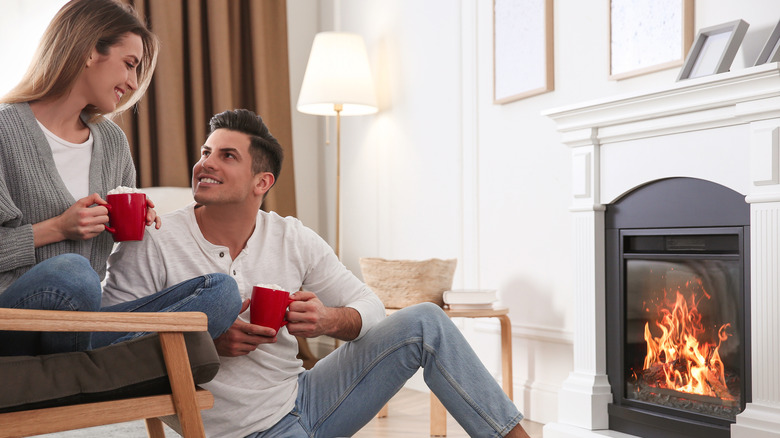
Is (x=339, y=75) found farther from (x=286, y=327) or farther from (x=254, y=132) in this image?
(x=286, y=327)

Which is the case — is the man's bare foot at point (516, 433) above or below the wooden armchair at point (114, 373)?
below

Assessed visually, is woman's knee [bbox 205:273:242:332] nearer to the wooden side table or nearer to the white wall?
the wooden side table

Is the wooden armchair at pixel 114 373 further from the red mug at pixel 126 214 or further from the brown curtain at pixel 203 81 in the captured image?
the brown curtain at pixel 203 81

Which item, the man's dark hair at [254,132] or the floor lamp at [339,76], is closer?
the man's dark hair at [254,132]

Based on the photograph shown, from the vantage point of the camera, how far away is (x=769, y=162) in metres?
1.95

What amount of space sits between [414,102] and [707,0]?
153 centimetres

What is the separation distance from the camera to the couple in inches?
55.9

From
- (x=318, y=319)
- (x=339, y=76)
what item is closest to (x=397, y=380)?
(x=318, y=319)

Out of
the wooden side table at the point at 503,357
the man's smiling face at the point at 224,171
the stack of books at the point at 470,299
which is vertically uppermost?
the man's smiling face at the point at 224,171

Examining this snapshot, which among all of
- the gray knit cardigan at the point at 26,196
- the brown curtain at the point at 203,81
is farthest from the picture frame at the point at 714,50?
the brown curtain at the point at 203,81

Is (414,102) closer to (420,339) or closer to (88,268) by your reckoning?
(420,339)

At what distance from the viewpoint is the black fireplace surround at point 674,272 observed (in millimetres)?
2072

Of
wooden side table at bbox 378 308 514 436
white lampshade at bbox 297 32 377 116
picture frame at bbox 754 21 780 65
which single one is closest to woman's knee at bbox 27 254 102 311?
wooden side table at bbox 378 308 514 436

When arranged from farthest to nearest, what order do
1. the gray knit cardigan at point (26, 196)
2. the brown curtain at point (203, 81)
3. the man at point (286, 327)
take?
the brown curtain at point (203, 81) < the man at point (286, 327) < the gray knit cardigan at point (26, 196)
